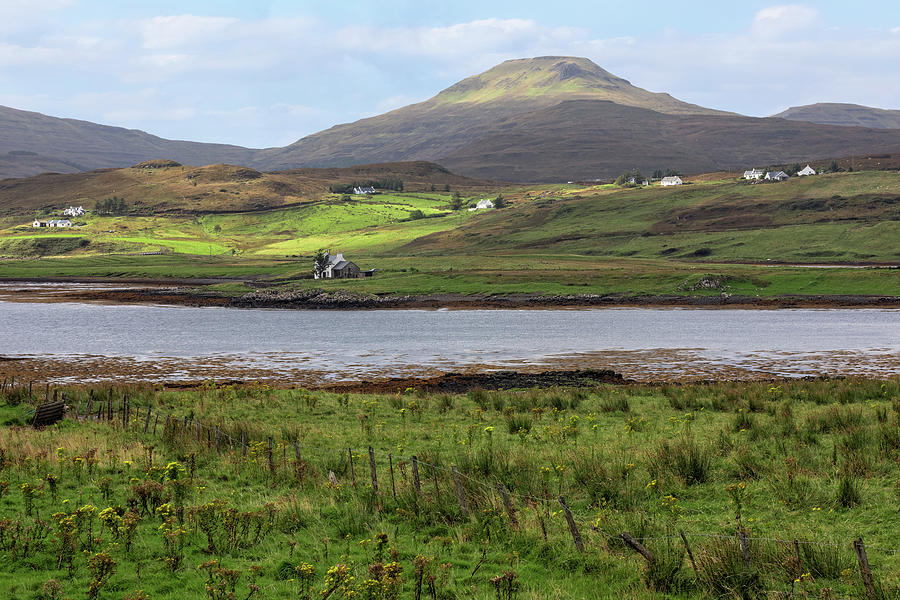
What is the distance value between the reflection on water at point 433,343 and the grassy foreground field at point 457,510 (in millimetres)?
23969

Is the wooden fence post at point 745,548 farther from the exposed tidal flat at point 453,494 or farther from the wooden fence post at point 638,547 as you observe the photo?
the wooden fence post at point 638,547

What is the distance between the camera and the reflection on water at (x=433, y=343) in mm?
47125

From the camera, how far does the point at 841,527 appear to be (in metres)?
12.3

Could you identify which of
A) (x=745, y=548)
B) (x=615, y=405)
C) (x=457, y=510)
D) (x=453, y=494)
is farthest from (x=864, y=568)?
(x=615, y=405)

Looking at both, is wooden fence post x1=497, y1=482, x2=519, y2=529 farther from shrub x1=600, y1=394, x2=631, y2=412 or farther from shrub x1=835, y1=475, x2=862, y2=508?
shrub x1=600, y1=394, x2=631, y2=412

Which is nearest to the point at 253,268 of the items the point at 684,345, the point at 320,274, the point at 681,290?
the point at 320,274

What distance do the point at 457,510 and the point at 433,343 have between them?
4902cm

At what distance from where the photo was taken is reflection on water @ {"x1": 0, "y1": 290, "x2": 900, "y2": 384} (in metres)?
47.1

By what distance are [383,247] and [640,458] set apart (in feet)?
561

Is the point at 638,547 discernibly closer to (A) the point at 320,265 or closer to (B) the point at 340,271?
(B) the point at 340,271

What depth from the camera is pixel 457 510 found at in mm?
13852

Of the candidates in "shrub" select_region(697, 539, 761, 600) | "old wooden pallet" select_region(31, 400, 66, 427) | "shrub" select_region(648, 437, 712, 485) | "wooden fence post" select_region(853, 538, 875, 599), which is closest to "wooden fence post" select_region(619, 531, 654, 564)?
"shrub" select_region(697, 539, 761, 600)

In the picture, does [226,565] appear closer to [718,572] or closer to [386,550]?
[386,550]

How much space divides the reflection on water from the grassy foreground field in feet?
78.6
